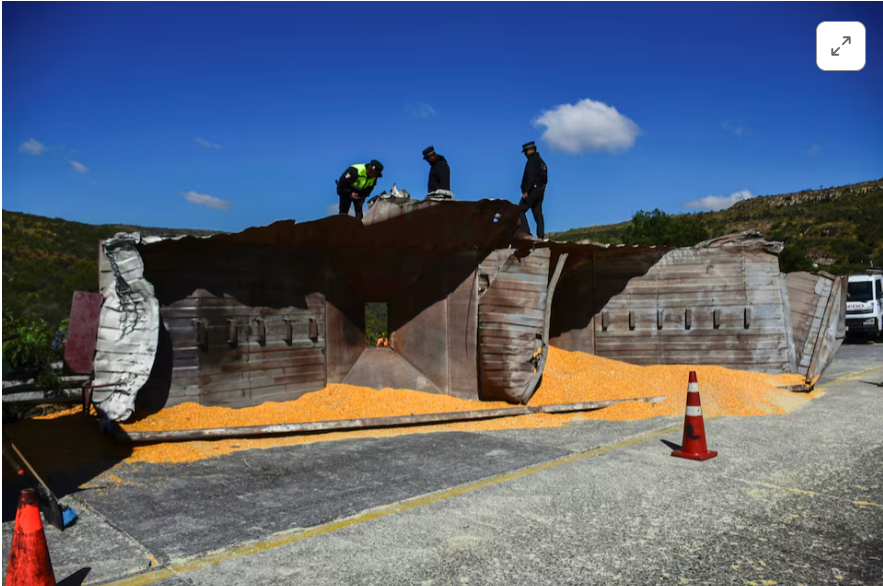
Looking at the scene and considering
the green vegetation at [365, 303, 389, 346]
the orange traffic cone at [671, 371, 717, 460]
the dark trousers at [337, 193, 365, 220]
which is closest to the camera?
the orange traffic cone at [671, 371, 717, 460]

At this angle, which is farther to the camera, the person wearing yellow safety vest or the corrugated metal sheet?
the corrugated metal sheet

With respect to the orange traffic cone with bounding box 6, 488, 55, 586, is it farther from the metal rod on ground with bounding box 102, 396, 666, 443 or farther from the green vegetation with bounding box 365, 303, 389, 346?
the green vegetation with bounding box 365, 303, 389, 346

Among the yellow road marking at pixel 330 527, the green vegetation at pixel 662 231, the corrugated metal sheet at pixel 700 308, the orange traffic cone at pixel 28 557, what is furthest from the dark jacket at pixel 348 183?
the green vegetation at pixel 662 231

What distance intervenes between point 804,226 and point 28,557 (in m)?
64.1

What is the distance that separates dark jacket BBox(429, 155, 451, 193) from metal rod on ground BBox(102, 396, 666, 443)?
4027mm

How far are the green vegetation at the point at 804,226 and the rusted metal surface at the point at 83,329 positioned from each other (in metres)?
27.3

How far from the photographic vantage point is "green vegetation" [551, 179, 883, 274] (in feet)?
136

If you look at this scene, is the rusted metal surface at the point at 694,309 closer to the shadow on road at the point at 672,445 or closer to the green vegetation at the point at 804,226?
the shadow on road at the point at 672,445

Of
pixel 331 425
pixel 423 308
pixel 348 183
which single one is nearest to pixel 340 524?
pixel 331 425

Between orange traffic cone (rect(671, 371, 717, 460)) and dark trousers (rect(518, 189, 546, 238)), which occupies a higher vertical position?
dark trousers (rect(518, 189, 546, 238))

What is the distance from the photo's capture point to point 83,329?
24.5ft

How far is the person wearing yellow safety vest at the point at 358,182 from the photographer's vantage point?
9531mm

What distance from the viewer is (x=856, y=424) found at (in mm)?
7887

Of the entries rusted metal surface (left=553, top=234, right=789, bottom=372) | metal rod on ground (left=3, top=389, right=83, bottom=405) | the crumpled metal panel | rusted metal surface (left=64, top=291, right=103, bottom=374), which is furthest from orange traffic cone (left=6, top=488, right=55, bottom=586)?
rusted metal surface (left=553, top=234, right=789, bottom=372)
